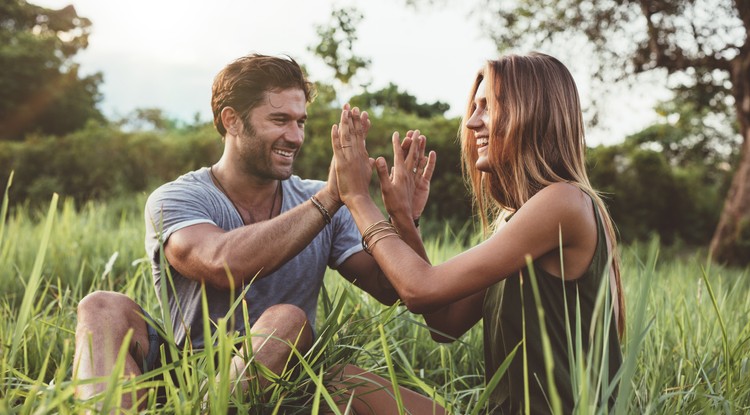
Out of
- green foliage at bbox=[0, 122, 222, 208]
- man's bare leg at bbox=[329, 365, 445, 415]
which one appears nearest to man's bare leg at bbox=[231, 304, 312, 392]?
man's bare leg at bbox=[329, 365, 445, 415]

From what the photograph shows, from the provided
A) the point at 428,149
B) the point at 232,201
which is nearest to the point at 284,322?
the point at 232,201

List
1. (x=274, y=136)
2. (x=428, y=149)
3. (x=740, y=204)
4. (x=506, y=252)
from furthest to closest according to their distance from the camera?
(x=740, y=204) < (x=428, y=149) < (x=274, y=136) < (x=506, y=252)

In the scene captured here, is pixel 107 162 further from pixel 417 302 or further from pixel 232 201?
pixel 417 302

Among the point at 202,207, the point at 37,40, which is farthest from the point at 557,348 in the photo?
the point at 37,40

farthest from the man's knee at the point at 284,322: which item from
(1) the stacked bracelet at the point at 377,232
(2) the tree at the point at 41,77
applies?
(2) the tree at the point at 41,77

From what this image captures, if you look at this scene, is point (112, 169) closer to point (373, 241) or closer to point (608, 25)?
point (608, 25)

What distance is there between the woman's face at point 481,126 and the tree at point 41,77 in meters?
24.1

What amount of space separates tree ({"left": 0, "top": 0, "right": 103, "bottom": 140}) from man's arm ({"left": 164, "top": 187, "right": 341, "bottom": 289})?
2356cm

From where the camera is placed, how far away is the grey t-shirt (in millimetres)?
2252

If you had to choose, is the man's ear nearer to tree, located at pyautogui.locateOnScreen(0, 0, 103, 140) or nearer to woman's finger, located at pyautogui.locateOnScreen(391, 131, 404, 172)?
woman's finger, located at pyautogui.locateOnScreen(391, 131, 404, 172)

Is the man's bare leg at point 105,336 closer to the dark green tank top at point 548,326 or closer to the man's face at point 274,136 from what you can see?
the man's face at point 274,136

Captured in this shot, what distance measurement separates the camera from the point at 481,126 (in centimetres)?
198

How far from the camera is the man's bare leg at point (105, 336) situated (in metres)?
1.70

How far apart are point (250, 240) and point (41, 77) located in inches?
1046
